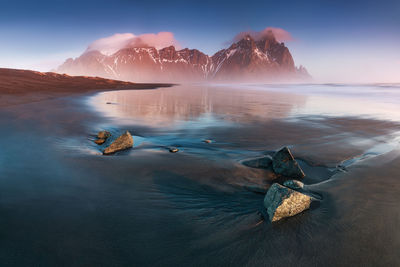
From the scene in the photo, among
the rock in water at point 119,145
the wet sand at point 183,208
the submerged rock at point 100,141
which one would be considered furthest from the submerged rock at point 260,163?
the submerged rock at point 100,141

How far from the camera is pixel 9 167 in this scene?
18.8ft

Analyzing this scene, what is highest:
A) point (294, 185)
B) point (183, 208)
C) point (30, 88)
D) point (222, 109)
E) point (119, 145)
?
point (30, 88)

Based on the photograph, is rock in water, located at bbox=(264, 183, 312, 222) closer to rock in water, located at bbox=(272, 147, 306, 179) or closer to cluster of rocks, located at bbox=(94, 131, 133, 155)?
rock in water, located at bbox=(272, 147, 306, 179)

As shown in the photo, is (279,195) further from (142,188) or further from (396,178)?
(396,178)

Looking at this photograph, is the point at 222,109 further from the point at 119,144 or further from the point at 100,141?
the point at 119,144

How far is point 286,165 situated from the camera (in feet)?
18.6

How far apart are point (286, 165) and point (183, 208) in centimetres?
297

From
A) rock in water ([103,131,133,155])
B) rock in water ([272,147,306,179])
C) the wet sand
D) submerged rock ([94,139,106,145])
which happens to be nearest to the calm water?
submerged rock ([94,139,106,145])

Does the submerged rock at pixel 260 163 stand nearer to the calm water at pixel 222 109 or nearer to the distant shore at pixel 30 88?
the calm water at pixel 222 109

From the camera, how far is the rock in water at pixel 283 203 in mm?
3664

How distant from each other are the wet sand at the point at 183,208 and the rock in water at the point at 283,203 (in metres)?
0.15

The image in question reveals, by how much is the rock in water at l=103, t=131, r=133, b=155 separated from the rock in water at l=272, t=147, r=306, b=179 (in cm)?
470

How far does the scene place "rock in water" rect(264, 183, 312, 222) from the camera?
3664 millimetres

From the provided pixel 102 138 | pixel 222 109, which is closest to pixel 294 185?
pixel 102 138
